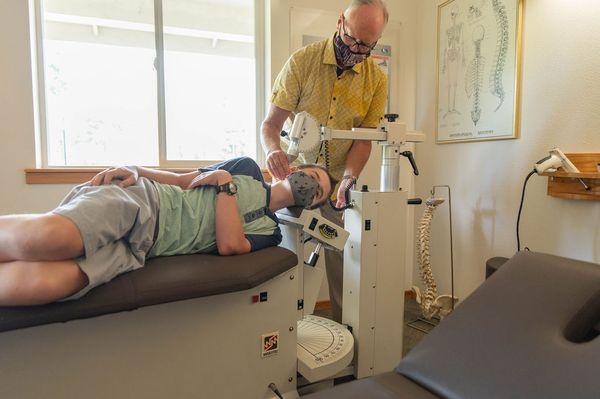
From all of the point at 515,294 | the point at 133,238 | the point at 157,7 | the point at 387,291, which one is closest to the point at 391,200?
the point at 387,291

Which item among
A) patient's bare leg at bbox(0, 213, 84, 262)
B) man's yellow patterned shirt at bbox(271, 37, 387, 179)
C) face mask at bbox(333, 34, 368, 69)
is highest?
Answer: face mask at bbox(333, 34, 368, 69)

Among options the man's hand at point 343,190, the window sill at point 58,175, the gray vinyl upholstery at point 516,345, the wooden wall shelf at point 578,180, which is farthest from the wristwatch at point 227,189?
the wooden wall shelf at point 578,180

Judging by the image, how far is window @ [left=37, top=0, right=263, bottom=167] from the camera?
2.06 metres

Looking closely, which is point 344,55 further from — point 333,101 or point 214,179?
point 214,179

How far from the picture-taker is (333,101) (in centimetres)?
176

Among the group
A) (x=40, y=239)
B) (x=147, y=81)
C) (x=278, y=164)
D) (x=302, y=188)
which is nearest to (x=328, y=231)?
(x=302, y=188)

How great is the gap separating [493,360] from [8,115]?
217 cm

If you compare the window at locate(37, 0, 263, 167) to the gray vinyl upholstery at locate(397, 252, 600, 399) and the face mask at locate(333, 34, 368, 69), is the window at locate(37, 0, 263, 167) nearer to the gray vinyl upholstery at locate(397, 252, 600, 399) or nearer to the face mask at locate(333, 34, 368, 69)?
the face mask at locate(333, 34, 368, 69)

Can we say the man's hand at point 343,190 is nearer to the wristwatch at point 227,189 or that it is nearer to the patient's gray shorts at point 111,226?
the wristwatch at point 227,189

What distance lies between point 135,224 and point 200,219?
24 centimetres

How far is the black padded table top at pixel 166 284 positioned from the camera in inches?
34.7

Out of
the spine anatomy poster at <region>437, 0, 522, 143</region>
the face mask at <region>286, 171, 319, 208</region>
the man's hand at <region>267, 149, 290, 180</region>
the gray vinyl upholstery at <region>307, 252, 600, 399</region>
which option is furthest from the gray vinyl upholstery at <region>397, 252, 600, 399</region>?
the spine anatomy poster at <region>437, 0, 522, 143</region>

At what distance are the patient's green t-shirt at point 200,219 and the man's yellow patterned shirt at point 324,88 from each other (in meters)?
0.46

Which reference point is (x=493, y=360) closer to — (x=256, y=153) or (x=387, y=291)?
(x=387, y=291)
